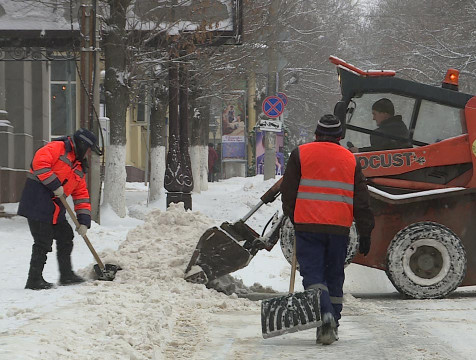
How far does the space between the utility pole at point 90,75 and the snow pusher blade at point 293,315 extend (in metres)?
9.80

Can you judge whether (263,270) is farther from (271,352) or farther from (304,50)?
(304,50)

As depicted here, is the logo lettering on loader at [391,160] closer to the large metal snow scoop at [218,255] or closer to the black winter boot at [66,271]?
the large metal snow scoop at [218,255]

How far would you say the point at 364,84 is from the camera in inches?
444

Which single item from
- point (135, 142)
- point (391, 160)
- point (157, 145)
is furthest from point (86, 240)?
point (135, 142)

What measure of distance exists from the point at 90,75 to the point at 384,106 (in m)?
6.67

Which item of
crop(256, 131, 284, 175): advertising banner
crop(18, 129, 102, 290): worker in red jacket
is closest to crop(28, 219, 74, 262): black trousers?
crop(18, 129, 102, 290): worker in red jacket

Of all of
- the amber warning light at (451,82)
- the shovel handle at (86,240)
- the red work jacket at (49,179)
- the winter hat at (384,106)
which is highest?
the amber warning light at (451,82)

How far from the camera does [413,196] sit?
10445 mm

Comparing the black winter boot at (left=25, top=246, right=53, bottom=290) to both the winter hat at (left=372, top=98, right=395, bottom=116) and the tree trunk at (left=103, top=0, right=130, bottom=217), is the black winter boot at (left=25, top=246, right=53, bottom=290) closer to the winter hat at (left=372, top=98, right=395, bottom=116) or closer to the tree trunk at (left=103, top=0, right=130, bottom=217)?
the winter hat at (left=372, top=98, right=395, bottom=116)

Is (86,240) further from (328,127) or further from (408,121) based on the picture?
(408,121)

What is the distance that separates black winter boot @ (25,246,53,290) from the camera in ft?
31.2

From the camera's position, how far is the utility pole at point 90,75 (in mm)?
16312

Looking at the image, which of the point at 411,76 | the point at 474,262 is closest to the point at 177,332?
the point at 474,262

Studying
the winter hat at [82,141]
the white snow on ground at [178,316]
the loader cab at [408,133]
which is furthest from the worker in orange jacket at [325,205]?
the loader cab at [408,133]
